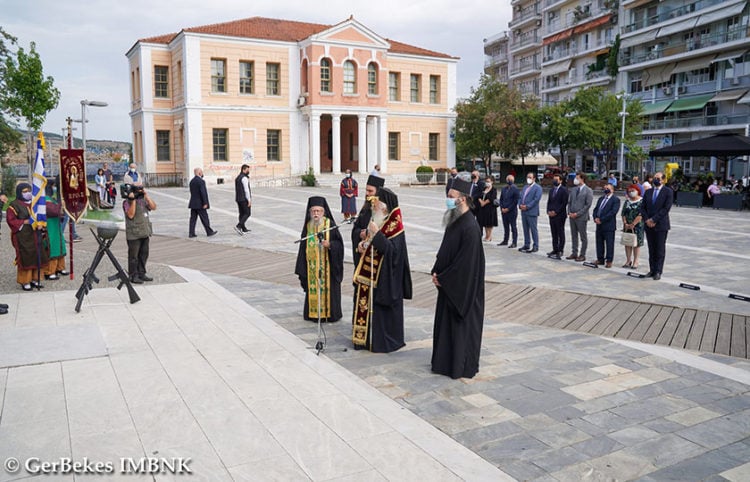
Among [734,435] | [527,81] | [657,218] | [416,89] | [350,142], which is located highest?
[527,81]

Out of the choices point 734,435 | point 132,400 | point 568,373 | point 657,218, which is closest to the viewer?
point 734,435

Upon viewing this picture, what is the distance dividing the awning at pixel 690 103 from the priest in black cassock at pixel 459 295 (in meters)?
42.6

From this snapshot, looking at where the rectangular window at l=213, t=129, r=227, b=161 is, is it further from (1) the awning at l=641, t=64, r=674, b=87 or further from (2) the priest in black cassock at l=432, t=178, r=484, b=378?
(2) the priest in black cassock at l=432, t=178, r=484, b=378

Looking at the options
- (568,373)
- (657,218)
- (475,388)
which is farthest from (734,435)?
(657,218)

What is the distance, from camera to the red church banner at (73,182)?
9852 mm

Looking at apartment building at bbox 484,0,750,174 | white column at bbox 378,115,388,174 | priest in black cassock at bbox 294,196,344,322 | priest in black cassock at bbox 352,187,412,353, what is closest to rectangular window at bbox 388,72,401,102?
white column at bbox 378,115,388,174

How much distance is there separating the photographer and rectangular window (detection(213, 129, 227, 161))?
94.0ft

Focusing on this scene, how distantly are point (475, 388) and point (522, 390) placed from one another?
1.36ft

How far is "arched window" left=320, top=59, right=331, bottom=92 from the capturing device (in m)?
38.9

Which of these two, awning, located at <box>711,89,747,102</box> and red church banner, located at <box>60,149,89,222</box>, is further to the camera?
awning, located at <box>711,89,747,102</box>

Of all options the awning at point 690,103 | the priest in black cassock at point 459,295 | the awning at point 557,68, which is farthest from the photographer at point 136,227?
the awning at point 557,68

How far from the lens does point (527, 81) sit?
6744 cm

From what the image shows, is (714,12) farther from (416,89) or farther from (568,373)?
(568,373)

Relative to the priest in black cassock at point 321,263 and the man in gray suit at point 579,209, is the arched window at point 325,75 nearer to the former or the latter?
the man in gray suit at point 579,209
